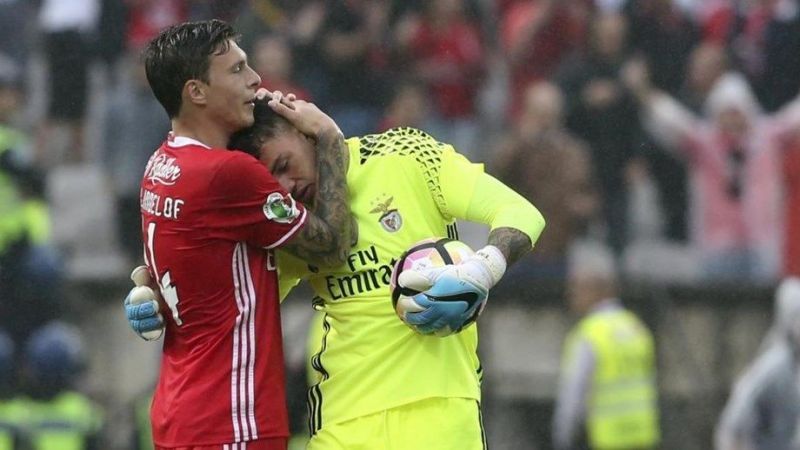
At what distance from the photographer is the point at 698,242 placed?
11.3 metres

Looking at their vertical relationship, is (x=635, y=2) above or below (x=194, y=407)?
above

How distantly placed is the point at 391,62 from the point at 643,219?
7.56 ft

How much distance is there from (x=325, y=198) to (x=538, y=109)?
681 centimetres

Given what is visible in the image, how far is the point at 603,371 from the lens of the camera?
1097 centimetres

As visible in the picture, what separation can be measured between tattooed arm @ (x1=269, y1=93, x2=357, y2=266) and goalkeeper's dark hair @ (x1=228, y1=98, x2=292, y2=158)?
0.04 m

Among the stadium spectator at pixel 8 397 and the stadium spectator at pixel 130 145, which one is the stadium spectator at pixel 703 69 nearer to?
the stadium spectator at pixel 130 145

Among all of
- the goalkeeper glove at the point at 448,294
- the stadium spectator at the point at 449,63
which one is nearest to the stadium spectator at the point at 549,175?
the stadium spectator at the point at 449,63

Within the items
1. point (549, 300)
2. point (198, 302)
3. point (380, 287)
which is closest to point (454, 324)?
point (380, 287)

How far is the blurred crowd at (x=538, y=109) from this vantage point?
11312 millimetres

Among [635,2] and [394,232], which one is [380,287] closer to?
[394,232]

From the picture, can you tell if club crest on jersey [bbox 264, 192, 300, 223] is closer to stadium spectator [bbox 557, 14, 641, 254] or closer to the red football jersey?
the red football jersey

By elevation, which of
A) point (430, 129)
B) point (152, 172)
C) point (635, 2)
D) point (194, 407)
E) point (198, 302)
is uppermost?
point (635, 2)

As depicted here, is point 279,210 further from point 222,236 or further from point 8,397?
point 8,397

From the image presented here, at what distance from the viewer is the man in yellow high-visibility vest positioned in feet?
36.0
